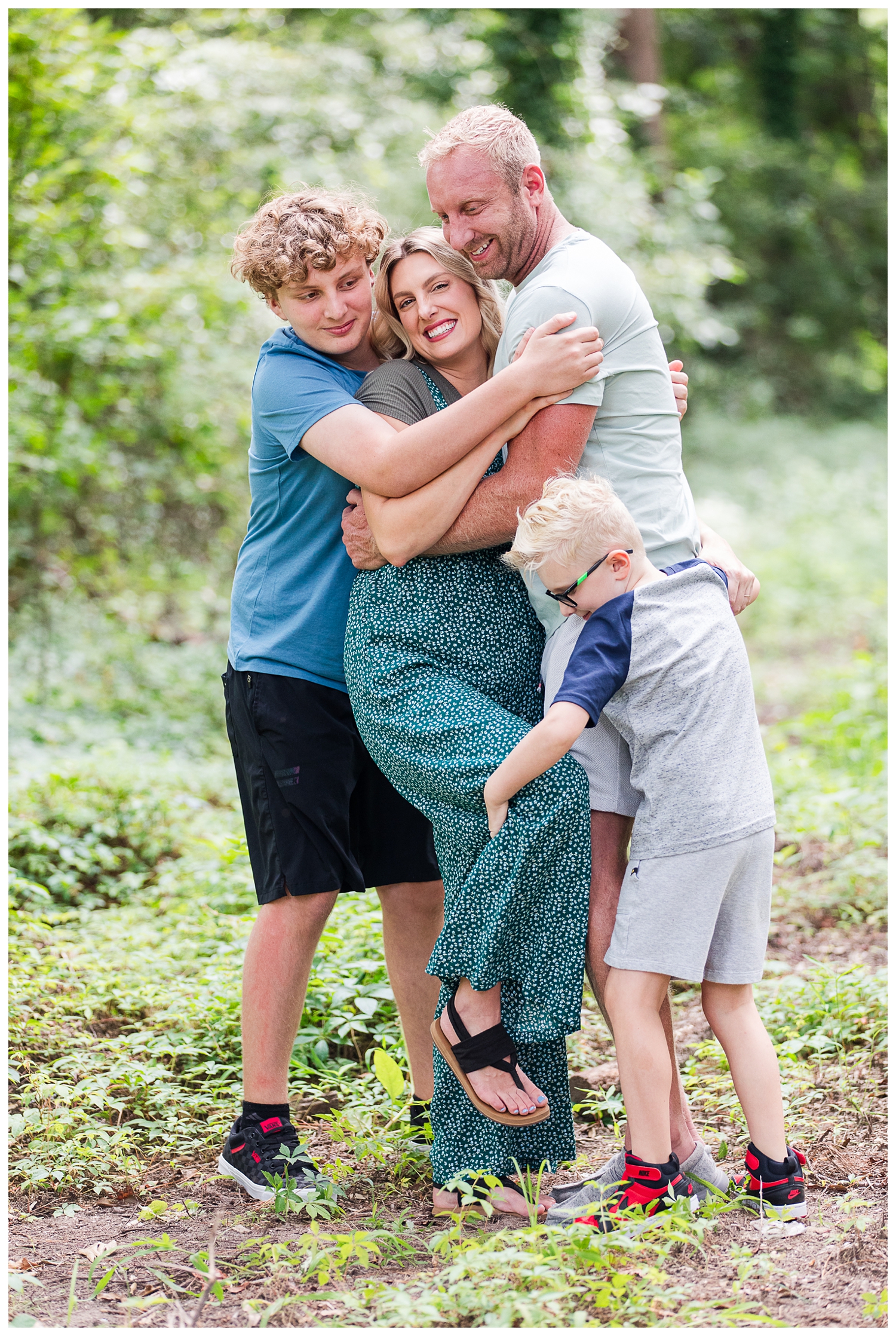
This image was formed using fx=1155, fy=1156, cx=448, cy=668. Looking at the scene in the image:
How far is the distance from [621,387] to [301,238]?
2.62 feet

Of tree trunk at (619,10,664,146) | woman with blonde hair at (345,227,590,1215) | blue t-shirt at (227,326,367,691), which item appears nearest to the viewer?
woman with blonde hair at (345,227,590,1215)

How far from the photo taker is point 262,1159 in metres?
2.70

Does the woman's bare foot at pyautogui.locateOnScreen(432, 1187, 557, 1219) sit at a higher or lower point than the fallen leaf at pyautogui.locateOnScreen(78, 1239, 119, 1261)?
higher

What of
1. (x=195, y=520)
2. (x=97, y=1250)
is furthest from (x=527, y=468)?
(x=195, y=520)

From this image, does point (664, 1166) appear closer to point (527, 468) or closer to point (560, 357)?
point (527, 468)

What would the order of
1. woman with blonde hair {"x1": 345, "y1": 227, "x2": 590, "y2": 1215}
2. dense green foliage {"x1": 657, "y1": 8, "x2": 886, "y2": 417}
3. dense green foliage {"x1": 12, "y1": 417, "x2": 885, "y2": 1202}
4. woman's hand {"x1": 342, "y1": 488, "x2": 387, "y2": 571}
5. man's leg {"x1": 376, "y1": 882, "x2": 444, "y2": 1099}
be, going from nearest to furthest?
1. woman with blonde hair {"x1": 345, "y1": 227, "x2": 590, "y2": 1215}
2. woman's hand {"x1": 342, "y1": 488, "x2": 387, "y2": 571}
3. man's leg {"x1": 376, "y1": 882, "x2": 444, "y2": 1099}
4. dense green foliage {"x1": 12, "y1": 417, "x2": 885, "y2": 1202}
5. dense green foliage {"x1": 657, "y1": 8, "x2": 886, "y2": 417}

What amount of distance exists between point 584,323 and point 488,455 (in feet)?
1.07

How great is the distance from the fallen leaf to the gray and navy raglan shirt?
1390 millimetres

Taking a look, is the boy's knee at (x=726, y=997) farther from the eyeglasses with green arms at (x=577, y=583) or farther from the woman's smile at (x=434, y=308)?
the woman's smile at (x=434, y=308)

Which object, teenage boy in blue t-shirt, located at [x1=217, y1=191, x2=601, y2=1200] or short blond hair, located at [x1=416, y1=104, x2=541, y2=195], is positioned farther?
teenage boy in blue t-shirt, located at [x1=217, y1=191, x2=601, y2=1200]

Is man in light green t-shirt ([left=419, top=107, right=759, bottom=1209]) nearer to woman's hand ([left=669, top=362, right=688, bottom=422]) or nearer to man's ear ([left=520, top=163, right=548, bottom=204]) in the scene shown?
man's ear ([left=520, top=163, right=548, bottom=204])

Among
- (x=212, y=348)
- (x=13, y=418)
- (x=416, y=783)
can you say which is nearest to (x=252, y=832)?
(x=416, y=783)

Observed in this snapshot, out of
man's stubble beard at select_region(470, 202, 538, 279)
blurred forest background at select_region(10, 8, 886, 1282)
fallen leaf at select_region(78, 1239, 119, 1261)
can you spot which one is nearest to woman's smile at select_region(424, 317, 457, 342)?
man's stubble beard at select_region(470, 202, 538, 279)

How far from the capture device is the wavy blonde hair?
257 cm
